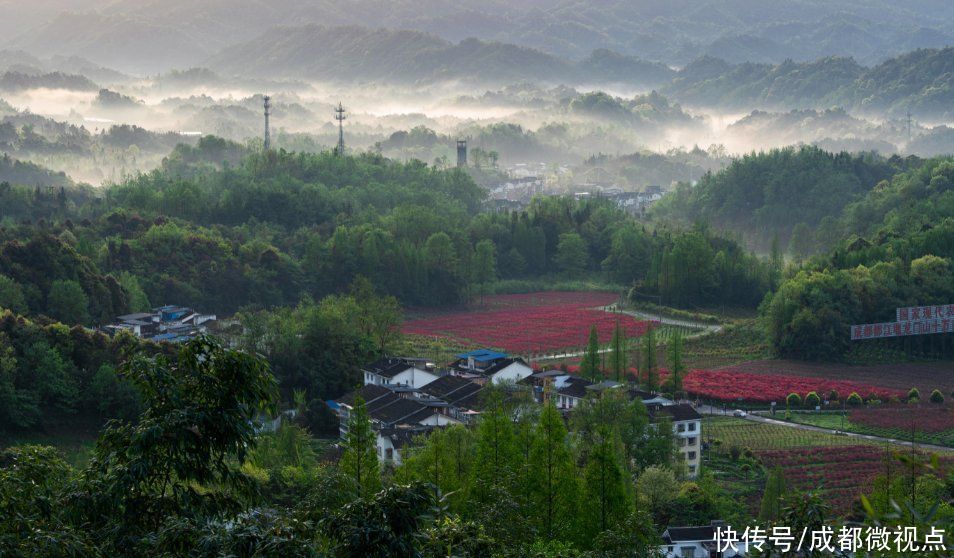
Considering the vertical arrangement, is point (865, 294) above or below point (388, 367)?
above

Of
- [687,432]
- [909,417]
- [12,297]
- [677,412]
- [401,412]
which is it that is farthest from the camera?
[12,297]

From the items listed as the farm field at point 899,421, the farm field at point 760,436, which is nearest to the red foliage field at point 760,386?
the farm field at point 899,421

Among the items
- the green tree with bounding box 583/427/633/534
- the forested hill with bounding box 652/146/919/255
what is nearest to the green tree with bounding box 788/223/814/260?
the forested hill with bounding box 652/146/919/255

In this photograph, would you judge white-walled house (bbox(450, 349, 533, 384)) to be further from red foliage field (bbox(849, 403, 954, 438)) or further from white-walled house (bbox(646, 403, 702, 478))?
red foliage field (bbox(849, 403, 954, 438))

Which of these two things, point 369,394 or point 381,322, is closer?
point 369,394

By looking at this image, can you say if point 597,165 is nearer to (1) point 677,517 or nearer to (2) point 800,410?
(2) point 800,410

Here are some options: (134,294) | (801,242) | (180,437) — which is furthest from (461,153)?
(180,437)

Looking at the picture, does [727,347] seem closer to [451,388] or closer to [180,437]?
[451,388]
